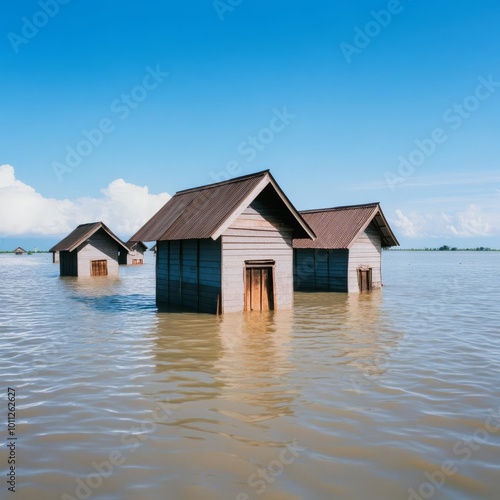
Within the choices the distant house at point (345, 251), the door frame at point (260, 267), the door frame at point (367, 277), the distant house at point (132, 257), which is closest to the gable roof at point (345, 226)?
the distant house at point (345, 251)

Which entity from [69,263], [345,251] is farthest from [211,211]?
[69,263]

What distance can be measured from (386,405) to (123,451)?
4886 millimetres

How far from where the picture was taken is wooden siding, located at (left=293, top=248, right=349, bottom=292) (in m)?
30.2

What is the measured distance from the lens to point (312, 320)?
1897cm

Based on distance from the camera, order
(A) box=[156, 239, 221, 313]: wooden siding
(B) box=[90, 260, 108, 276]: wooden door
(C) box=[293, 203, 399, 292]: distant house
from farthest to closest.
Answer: (B) box=[90, 260, 108, 276]: wooden door → (C) box=[293, 203, 399, 292]: distant house → (A) box=[156, 239, 221, 313]: wooden siding

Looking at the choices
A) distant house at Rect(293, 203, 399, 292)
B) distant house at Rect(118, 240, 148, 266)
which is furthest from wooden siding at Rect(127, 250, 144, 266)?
distant house at Rect(293, 203, 399, 292)

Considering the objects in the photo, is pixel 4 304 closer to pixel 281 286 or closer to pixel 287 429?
pixel 281 286

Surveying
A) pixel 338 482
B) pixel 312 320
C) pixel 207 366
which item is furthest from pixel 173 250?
pixel 338 482

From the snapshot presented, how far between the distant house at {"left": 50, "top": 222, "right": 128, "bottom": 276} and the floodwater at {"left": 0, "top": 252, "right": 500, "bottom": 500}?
2844cm

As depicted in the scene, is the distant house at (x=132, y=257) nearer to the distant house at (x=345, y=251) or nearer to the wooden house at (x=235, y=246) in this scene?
the distant house at (x=345, y=251)

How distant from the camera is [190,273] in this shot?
21.5 meters

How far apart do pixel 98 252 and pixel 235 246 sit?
3021cm

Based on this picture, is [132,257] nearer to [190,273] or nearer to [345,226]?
[345,226]

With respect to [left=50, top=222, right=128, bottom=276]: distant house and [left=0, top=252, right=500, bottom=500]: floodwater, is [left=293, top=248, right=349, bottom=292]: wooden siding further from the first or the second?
[left=50, top=222, right=128, bottom=276]: distant house
